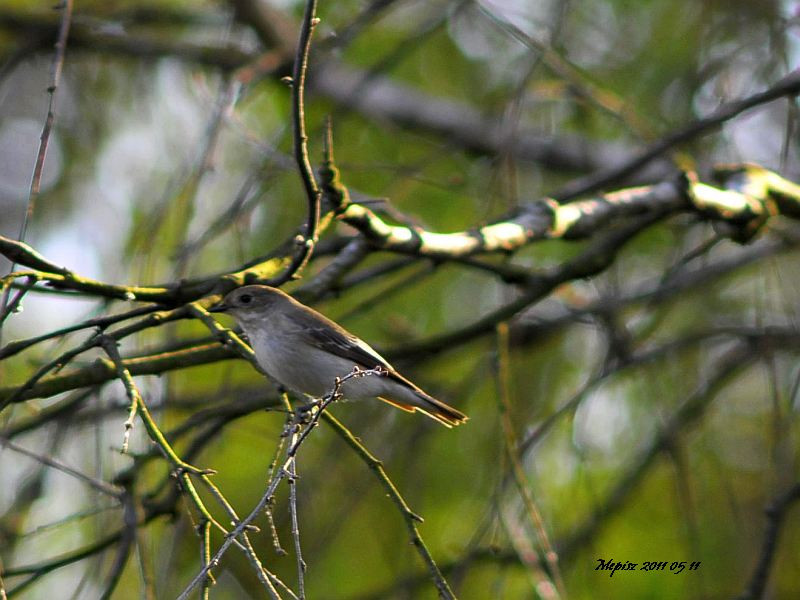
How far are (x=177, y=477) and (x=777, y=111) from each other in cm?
540

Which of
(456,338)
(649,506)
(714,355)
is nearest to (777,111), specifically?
(714,355)

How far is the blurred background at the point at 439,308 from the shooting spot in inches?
166

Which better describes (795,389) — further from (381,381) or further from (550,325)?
(550,325)

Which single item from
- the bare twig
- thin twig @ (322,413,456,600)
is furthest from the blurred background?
thin twig @ (322,413,456,600)

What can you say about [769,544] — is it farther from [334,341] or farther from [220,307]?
[220,307]

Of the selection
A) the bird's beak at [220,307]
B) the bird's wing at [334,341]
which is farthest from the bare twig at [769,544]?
the bird's beak at [220,307]

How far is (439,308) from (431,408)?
2.81 meters

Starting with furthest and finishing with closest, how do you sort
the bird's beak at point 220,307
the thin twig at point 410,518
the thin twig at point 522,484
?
1. the bird's beak at point 220,307
2. the thin twig at point 522,484
3. the thin twig at point 410,518

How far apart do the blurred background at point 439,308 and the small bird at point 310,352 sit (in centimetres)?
24

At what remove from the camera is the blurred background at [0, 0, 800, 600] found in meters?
4.21

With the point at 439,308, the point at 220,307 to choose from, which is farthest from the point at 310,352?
the point at 439,308

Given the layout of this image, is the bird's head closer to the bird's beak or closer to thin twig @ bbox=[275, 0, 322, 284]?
the bird's beak

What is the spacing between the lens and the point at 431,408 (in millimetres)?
4250

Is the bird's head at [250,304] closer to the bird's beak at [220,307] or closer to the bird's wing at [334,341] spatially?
the bird's beak at [220,307]
